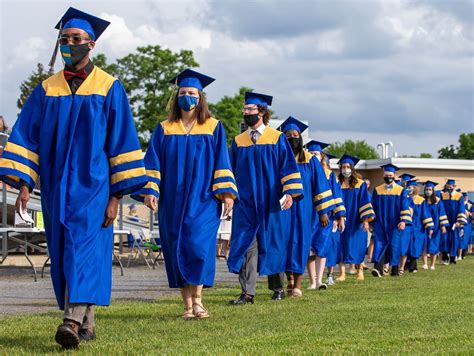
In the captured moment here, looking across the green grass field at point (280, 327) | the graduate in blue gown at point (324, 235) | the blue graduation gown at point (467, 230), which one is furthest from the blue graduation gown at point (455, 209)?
the green grass field at point (280, 327)

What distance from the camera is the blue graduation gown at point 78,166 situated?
23.2 ft

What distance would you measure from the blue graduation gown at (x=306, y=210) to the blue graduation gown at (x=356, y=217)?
3.85m

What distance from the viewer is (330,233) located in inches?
592

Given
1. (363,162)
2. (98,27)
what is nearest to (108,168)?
(98,27)

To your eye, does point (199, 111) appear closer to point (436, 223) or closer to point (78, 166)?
point (78, 166)

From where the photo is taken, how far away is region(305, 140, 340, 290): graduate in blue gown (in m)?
14.4

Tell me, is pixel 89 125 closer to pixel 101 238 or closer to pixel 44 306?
pixel 101 238

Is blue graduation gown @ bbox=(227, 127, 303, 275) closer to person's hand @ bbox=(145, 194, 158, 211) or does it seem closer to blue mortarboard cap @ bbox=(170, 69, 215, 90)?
blue mortarboard cap @ bbox=(170, 69, 215, 90)

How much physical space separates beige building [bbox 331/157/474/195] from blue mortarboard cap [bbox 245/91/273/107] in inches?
1002

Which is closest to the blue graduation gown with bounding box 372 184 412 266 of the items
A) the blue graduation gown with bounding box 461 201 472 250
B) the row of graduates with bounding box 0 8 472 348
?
the row of graduates with bounding box 0 8 472 348

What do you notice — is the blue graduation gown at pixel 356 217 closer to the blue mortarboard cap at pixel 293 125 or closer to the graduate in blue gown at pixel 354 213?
the graduate in blue gown at pixel 354 213

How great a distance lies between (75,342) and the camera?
6.94 meters

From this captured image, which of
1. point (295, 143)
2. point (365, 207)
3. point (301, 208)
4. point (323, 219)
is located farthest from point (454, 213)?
point (301, 208)

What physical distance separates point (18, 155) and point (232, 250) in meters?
4.55
